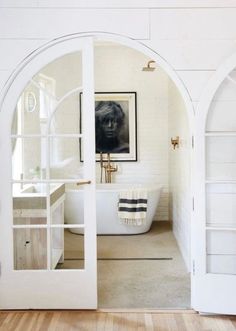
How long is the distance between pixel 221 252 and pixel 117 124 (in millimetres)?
3638

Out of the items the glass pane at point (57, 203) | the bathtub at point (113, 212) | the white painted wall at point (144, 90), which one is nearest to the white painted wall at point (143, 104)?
the white painted wall at point (144, 90)

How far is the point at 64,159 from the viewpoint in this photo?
321 centimetres

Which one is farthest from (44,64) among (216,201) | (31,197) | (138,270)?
(138,270)

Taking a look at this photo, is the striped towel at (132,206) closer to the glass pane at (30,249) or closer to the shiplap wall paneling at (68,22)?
the glass pane at (30,249)

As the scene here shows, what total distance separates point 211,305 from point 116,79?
4.14 metres

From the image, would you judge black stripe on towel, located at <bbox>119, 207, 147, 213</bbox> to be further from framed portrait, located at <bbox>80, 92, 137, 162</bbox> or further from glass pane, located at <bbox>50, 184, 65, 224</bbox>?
glass pane, located at <bbox>50, 184, 65, 224</bbox>

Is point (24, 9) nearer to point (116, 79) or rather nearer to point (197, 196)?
point (197, 196)

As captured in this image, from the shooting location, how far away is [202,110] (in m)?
3.05

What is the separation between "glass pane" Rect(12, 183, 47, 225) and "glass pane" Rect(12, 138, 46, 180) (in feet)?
0.31

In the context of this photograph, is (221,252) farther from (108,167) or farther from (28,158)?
(108,167)

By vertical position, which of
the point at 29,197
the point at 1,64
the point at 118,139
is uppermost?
the point at 1,64

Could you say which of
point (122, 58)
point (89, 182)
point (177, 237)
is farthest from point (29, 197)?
point (122, 58)

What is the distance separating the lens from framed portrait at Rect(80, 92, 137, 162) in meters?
6.38

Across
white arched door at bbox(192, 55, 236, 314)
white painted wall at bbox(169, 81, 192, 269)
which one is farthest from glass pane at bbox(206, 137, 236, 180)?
white painted wall at bbox(169, 81, 192, 269)
